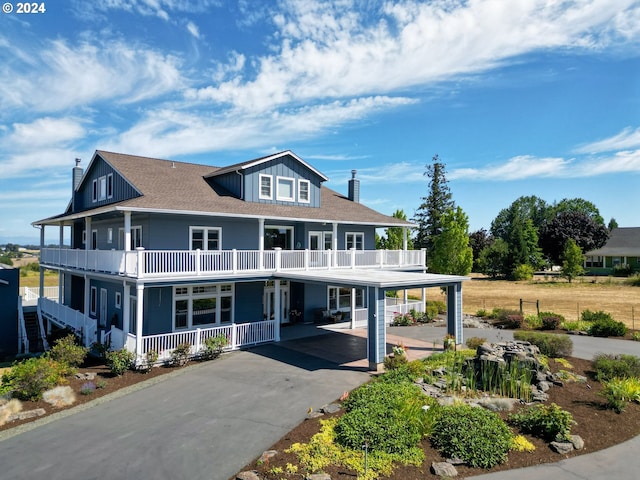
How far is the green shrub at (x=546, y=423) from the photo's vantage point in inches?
344

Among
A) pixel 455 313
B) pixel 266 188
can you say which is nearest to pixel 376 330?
pixel 455 313

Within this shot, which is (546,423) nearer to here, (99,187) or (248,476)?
(248,476)

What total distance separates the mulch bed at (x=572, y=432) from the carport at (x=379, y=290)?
4.34 m

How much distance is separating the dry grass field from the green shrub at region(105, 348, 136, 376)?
71.6ft

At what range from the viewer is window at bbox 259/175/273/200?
21.4m

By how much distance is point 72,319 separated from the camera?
19844 mm

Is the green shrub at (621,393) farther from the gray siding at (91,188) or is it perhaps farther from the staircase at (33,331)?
the staircase at (33,331)

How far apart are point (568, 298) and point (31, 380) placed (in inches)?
1556

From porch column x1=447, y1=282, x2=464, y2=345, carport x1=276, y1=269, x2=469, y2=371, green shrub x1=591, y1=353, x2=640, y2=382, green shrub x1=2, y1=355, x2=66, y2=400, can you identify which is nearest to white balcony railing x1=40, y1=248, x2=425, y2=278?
carport x1=276, y1=269, x2=469, y2=371

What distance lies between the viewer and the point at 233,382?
13.0 m

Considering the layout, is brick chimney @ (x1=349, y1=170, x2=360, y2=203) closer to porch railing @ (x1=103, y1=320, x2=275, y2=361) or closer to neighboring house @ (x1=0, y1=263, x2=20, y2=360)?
porch railing @ (x1=103, y1=320, x2=275, y2=361)

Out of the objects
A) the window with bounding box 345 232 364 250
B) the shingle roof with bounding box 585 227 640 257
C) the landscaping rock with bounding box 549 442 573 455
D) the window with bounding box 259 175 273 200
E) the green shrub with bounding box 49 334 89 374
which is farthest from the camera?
the shingle roof with bounding box 585 227 640 257

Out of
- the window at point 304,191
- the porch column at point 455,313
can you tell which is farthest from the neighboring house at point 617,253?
the window at point 304,191

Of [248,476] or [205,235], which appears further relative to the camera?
[205,235]
